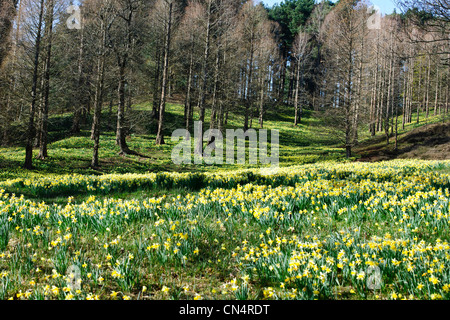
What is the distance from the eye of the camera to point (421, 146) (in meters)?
18.8

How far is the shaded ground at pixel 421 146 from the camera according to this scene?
16844mm

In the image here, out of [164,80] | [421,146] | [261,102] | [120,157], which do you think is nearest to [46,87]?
[120,157]

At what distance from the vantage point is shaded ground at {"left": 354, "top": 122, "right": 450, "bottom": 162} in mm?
16844

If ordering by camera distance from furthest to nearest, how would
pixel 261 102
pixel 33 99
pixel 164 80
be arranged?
pixel 261 102, pixel 164 80, pixel 33 99

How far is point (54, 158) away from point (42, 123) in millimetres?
2119

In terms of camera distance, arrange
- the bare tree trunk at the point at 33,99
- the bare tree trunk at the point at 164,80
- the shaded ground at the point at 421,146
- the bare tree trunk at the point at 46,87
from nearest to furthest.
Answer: the bare tree trunk at the point at 33,99
the bare tree trunk at the point at 46,87
the shaded ground at the point at 421,146
the bare tree trunk at the point at 164,80
